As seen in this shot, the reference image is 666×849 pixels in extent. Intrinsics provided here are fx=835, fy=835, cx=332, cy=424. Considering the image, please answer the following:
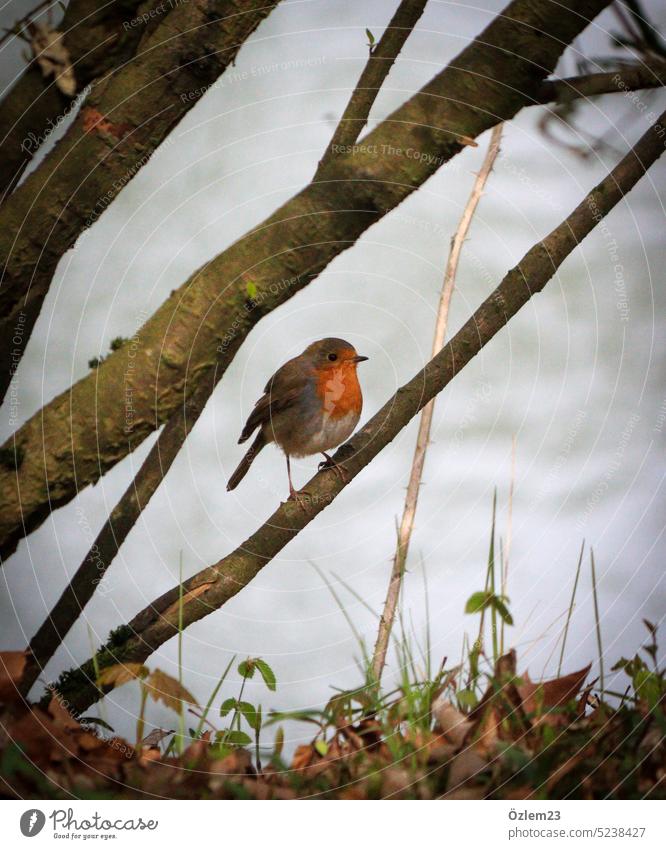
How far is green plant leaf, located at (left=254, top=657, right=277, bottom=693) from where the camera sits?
1.65m

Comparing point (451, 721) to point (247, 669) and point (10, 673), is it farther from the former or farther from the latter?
point (10, 673)

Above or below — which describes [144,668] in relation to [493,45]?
below

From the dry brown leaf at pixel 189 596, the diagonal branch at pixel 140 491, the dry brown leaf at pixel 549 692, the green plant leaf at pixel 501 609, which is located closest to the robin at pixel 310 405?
the diagonal branch at pixel 140 491

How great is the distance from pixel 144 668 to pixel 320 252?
901mm

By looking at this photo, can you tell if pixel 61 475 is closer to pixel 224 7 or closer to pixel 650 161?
pixel 224 7

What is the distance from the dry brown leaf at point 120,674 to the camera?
1.59 meters

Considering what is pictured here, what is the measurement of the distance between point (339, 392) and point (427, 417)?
0.92ft

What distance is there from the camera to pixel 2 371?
179 cm

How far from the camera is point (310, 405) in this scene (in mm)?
2139

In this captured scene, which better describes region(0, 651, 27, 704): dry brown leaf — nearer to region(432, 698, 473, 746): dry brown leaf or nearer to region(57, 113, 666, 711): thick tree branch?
region(57, 113, 666, 711): thick tree branch

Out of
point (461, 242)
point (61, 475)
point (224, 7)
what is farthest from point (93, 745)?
point (224, 7)

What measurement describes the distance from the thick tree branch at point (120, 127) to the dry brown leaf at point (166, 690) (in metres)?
0.83
